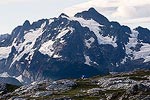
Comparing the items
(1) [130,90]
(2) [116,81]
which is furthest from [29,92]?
(1) [130,90]

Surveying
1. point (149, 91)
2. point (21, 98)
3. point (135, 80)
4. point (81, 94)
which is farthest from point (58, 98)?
point (135, 80)

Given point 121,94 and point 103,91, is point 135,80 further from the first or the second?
point 121,94

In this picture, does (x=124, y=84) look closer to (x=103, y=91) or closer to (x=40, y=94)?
(x=103, y=91)

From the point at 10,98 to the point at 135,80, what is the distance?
53506 millimetres

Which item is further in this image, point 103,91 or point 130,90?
point 103,91

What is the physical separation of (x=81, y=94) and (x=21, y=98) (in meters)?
24.0

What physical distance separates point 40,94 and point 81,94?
23.5 m

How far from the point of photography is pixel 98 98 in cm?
15225

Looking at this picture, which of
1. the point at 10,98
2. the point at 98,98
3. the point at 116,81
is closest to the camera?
the point at 98,98

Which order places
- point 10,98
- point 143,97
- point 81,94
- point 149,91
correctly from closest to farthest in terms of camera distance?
point 143,97, point 149,91, point 81,94, point 10,98

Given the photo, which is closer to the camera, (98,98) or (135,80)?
(98,98)

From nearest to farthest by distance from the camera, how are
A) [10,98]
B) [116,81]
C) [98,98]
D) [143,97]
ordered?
[143,97] → [98,98] → [10,98] → [116,81]

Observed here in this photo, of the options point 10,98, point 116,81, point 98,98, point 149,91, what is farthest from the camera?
point 116,81

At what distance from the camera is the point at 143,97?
425 ft
